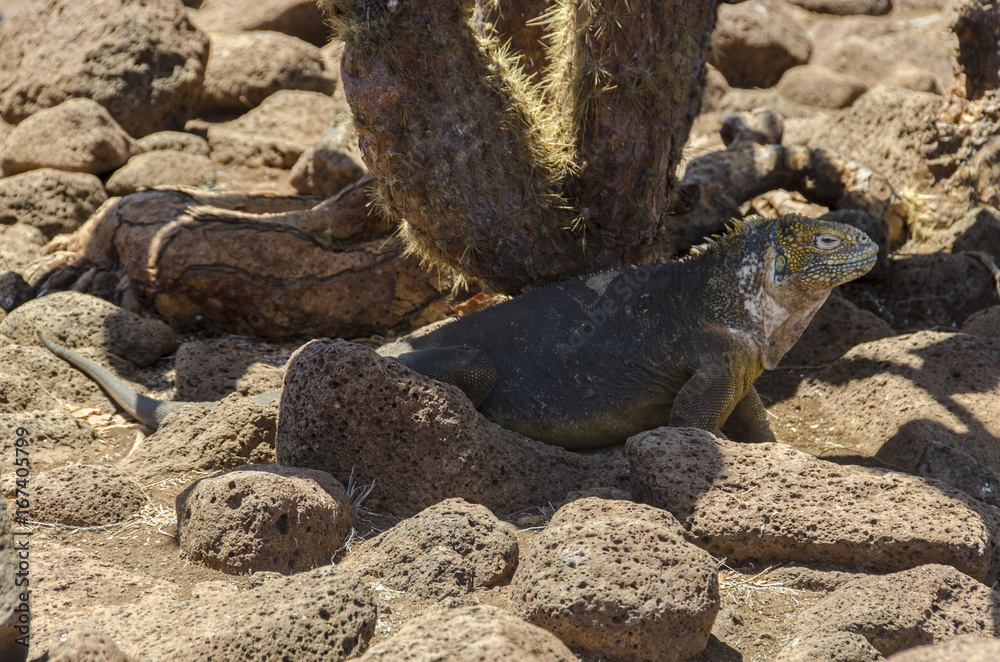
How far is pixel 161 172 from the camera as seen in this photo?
7750 millimetres

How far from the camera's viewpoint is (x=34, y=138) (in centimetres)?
770

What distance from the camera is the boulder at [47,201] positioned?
724 cm

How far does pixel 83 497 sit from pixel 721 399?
3027 millimetres

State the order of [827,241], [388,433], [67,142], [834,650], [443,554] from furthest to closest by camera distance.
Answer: [67,142]
[827,241]
[388,433]
[443,554]
[834,650]

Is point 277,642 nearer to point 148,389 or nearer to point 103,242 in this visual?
point 148,389

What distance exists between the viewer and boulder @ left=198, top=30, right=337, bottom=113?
10008 millimetres

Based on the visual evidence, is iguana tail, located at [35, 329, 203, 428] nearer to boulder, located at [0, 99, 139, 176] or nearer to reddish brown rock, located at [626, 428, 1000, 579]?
reddish brown rock, located at [626, 428, 1000, 579]

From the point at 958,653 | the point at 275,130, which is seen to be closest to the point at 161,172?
the point at 275,130

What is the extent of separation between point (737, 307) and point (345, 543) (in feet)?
7.88

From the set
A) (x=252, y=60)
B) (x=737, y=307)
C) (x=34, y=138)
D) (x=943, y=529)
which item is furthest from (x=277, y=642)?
(x=252, y=60)

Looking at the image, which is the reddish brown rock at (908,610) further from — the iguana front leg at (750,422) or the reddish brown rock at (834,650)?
the iguana front leg at (750,422)

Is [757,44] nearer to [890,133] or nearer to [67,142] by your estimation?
[890,133]

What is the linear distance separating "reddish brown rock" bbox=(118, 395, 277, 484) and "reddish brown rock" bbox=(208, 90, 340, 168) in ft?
16.9

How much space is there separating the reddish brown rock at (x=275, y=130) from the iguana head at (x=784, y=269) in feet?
18.5
